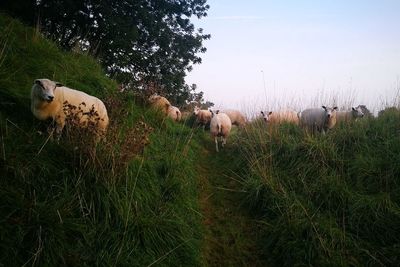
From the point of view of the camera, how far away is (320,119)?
29.8 feet

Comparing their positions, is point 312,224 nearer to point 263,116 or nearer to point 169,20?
point 263,116

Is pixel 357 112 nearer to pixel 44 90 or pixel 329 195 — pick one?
pixel 329 195

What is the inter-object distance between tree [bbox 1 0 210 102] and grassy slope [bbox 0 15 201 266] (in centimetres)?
534

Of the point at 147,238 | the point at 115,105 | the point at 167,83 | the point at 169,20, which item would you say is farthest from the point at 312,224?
the point at 169,20

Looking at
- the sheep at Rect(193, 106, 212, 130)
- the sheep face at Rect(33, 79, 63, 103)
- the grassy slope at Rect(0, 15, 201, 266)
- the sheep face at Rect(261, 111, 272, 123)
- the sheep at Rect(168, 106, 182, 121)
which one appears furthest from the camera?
the sheep at Rect(193, 106, 212, 130)

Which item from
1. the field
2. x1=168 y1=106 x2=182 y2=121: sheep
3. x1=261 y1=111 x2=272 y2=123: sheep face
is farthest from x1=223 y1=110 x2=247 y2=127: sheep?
the field

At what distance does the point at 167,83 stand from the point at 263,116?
483cm

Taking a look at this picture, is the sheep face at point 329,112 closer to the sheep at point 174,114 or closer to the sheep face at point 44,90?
the sheep at point 174,114

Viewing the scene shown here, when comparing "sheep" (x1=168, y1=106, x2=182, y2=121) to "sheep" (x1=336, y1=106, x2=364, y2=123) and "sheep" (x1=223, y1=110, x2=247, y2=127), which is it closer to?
"sheep" (x1=223, y1=110, x2=247, y2=127)

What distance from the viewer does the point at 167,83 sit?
13203 mm

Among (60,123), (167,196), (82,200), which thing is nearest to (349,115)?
(167,196)

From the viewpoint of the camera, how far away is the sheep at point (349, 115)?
8859mm

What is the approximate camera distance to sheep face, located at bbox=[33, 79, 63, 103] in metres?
4.49

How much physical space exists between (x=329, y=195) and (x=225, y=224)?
1762mm
